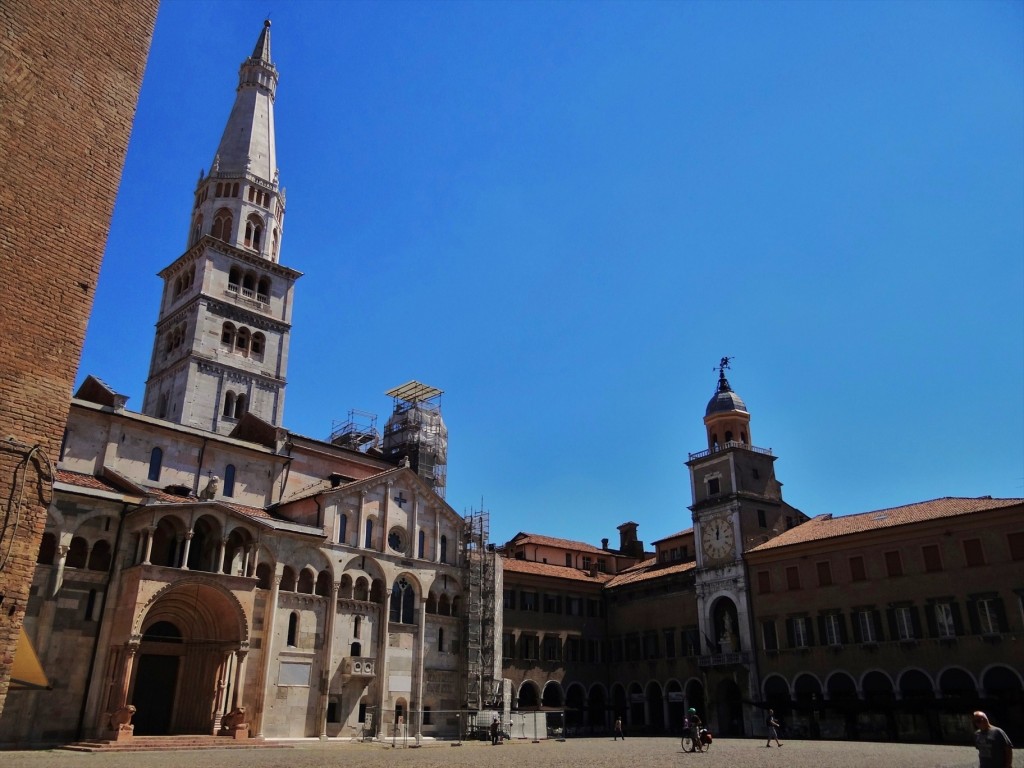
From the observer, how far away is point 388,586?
125ft

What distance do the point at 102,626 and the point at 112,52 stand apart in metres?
21.4

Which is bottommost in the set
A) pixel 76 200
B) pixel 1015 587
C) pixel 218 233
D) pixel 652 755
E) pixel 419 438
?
pixel 652 755

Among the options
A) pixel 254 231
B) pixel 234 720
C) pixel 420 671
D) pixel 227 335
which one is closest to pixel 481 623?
pixel 420 671

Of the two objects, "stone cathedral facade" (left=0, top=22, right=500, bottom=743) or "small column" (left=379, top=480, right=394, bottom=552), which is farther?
"small column" (left=379, top=480, right=394, bottom=552)

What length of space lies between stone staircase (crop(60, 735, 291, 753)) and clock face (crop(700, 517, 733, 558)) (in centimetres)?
2989

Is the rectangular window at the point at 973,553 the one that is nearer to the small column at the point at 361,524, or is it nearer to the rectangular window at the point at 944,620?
the rectangular window at the point at 944,620

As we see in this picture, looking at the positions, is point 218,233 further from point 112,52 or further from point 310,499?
point 112,52

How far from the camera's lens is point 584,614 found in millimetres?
55750

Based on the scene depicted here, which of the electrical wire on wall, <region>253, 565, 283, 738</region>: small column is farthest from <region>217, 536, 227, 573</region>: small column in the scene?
the electrical wire on wall

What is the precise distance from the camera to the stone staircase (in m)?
25.2

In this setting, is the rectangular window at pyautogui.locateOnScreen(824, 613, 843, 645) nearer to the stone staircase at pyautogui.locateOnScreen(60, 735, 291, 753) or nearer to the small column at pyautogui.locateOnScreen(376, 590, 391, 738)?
the small column at pyautogui.locateOnScreen(376, 590, 391, 738)

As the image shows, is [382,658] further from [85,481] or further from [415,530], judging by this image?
[85,481]

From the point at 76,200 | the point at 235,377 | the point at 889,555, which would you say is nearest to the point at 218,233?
the point at 235,377

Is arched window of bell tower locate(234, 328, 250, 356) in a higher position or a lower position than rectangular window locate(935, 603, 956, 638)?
higher
